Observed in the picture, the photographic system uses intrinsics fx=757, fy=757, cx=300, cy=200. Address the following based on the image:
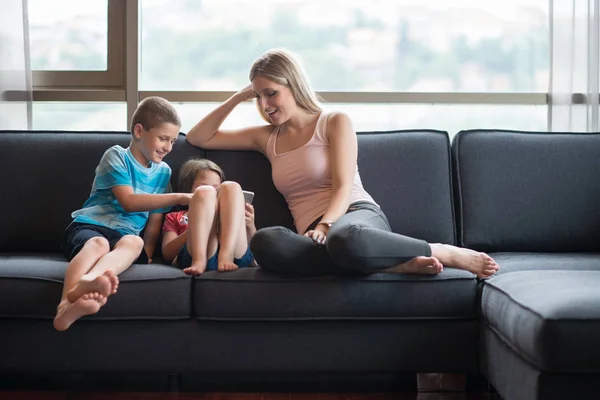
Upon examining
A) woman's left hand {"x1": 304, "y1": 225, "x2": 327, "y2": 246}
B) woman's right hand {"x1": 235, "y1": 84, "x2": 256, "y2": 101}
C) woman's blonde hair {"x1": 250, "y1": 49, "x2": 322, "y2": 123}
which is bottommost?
woman's left hand {"x1": 304, "y1": 225, "x2": 327, "y2": 246}

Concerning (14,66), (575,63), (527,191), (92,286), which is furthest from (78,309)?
(575,63)

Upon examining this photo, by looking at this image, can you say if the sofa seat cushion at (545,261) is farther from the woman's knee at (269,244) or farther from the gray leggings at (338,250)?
the woman's knee at (269,244)

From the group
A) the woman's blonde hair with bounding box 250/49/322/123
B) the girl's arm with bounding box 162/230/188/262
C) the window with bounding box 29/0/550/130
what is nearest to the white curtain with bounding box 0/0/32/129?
the window with bounding box 29/0/550/130

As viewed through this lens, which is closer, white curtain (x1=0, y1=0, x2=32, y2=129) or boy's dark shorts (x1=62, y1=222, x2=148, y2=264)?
boy's dark shorts (x1=62, y1=222, x2=148, y2=264)

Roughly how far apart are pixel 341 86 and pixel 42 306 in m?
1.89

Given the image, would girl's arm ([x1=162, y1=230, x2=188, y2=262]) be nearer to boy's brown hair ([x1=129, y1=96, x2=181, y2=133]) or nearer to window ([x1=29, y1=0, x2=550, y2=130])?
boy's brown hair ([x1=129, y1=96, x2=181, y2=133])

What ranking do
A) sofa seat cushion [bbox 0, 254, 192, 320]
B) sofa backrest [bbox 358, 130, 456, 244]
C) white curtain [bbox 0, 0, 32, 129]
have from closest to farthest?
sofa seat cushion [bbox 0, 254, 192, 320]
sofa backrest [bbox 358, 130, 456, 244]
white curtain [bbox 0, 0, 32, 129]

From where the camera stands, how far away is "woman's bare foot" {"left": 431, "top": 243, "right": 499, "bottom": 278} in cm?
221

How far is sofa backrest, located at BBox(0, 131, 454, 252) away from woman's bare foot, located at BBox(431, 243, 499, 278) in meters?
0.41

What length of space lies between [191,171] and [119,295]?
2.18 ft

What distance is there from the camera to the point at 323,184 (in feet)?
8.45

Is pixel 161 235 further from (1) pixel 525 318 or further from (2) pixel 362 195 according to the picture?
(1) pixel 525 318

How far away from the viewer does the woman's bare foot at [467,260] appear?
7.25 ft

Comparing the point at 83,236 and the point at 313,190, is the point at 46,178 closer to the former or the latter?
the point at 83,236
